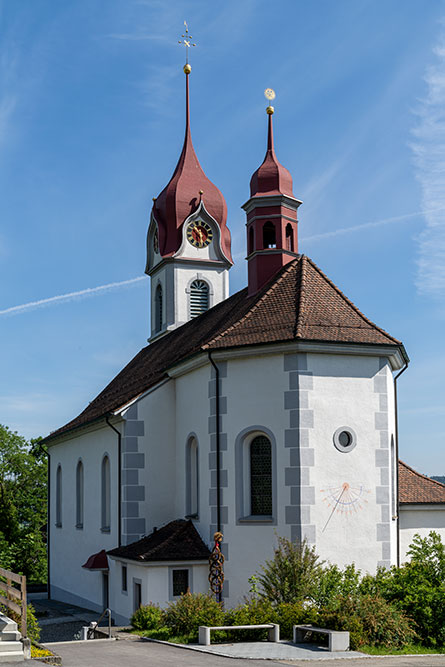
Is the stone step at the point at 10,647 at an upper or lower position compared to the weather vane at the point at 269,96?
lower

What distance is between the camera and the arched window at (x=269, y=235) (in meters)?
26.2

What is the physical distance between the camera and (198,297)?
36.3 meters

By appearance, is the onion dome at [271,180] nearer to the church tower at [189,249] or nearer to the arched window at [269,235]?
the arched window at [269,235]

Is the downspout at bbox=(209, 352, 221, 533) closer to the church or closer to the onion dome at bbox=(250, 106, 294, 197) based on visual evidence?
the church

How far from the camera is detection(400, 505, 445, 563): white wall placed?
2391 centimetres

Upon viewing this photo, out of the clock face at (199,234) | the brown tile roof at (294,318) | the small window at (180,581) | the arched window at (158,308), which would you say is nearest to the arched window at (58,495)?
the arched window at (158,308)

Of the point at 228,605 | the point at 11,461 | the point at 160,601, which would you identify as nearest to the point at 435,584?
the point at 228,605

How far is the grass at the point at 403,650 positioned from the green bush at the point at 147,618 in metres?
5.39

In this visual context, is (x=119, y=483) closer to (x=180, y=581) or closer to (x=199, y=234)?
(x=180, y=581)

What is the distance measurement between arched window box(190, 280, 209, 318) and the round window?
15965 millimetres

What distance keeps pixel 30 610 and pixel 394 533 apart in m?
10.0

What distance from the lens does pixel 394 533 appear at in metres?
22.3

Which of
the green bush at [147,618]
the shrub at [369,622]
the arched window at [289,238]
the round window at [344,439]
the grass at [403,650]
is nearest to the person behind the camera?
the grass at [403,650]

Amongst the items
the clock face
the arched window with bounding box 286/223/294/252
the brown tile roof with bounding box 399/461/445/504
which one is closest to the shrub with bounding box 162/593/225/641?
the brown tile roof with bounding box 399/461/445/504
